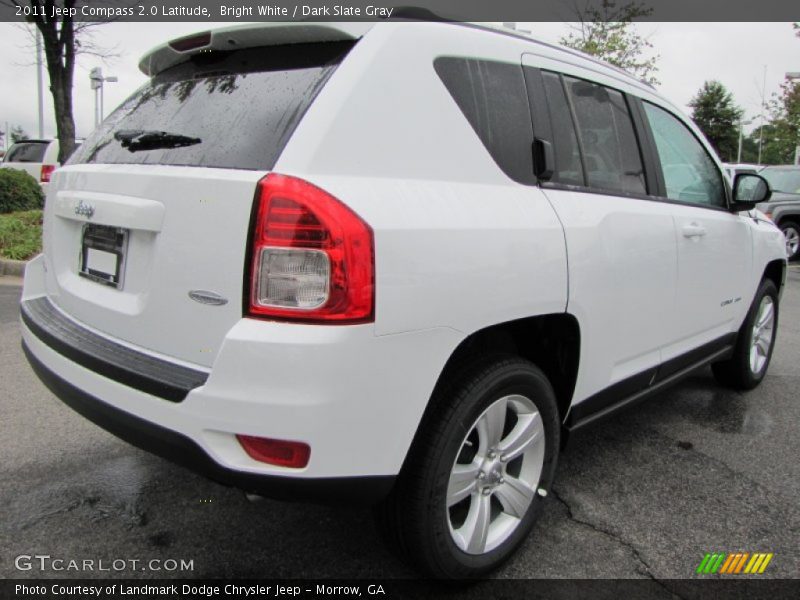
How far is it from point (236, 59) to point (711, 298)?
2604mm

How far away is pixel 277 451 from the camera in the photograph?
1.65 m

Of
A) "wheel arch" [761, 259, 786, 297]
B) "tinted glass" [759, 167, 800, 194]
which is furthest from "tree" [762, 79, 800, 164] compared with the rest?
"wheel arch" [761, 259, 786, 297]

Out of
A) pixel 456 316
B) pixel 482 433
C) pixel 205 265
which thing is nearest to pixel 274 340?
pixel 205 265

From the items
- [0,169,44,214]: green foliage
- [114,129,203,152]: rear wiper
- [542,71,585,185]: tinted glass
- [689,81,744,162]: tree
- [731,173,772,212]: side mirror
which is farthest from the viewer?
[689,81,744,162]: tree

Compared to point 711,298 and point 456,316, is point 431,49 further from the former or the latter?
point 711,298

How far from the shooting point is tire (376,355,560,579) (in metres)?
1.86

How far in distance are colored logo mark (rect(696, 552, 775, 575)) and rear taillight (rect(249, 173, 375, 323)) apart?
1.65 m

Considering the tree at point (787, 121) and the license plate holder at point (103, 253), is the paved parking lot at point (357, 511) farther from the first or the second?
the tree at point (787, 121)

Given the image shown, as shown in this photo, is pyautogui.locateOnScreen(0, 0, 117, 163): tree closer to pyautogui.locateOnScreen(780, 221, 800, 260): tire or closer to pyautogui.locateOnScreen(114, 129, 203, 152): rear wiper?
pyautogui.locateOnScreen(114, 129, 203, 152): rear wiper

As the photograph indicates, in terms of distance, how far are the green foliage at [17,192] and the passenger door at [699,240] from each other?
10.4 metres

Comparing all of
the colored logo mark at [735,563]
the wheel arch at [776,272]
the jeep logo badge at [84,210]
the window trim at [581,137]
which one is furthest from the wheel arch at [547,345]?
the wheel arch at [776,272]

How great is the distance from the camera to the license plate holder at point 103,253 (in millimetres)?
1999

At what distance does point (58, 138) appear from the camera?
33.3 feet

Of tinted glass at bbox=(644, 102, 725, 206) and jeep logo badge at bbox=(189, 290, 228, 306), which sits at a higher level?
tinted glass at bbox=(644, 102, 725, 206)
